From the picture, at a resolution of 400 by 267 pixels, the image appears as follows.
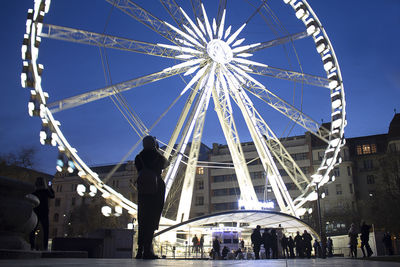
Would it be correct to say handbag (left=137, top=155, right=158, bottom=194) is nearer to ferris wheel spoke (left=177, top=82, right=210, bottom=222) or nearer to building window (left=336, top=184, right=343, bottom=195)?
ferris wheel spoke (left=177, top=82, right=210, bottom=222)

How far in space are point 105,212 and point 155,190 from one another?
18.1 meters

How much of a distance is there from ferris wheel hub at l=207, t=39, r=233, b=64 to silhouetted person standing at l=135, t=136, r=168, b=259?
19956 millimetres

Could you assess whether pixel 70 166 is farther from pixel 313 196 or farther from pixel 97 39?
pixel 313 196

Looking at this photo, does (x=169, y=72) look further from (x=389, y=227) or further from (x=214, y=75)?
(x=389, y=227)

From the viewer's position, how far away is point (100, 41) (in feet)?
79.2

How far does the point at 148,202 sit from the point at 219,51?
2089cm

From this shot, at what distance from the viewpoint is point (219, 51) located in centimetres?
2797

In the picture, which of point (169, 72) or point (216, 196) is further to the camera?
point (216, 196)

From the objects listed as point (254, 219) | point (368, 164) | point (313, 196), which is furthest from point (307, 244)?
point (368, 164)

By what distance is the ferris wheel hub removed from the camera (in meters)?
27.8

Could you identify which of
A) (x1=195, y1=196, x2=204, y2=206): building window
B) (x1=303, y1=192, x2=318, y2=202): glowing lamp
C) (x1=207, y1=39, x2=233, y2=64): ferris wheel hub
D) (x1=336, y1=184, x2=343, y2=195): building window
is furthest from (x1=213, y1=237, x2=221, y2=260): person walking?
(x1=195, y1=196, x2=204, y2=206): building window

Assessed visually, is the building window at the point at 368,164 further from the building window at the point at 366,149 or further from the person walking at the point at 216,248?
the person walking at the point at 216,248

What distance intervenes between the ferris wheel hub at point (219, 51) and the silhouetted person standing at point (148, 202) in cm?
1996

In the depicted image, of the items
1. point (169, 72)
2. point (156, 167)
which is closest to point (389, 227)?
point (169, 72)
